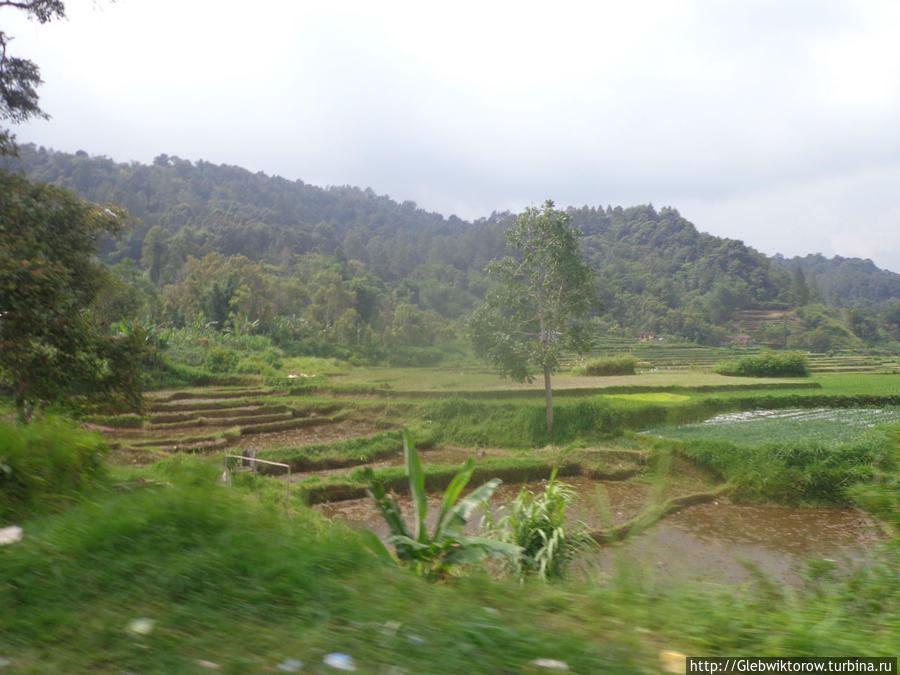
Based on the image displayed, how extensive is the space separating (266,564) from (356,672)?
1.01 meters

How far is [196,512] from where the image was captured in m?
3.04

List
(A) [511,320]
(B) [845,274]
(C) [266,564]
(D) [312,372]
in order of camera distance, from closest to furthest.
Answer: (C) [266,564]
(A) [511,320]
(D) [312,372]
(B) [845,274]

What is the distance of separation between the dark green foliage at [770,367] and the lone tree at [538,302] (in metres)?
13.9

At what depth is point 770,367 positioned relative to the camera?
2938 centimetres

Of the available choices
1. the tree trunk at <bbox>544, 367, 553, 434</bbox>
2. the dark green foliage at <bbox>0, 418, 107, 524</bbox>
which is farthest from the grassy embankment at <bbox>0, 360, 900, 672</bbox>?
the tree trunk at <bbox>544, 367, 553, 434</bbox>

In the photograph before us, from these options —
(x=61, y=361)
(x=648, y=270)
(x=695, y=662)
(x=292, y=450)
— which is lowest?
(x=292, y=450)

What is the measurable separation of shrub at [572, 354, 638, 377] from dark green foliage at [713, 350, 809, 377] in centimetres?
528

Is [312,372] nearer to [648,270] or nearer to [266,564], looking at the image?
[266,564]

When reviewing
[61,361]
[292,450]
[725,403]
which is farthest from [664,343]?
[61,361]

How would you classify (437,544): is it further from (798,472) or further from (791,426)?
(791,426)

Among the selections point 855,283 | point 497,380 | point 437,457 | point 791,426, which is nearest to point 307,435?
point 437,457

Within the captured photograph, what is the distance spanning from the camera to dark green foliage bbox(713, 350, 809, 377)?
2884 centimetres

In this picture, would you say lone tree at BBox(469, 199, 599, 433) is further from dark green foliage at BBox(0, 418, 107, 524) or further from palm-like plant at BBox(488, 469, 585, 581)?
dark green foliage at BBox(0, 418, 107, 524)

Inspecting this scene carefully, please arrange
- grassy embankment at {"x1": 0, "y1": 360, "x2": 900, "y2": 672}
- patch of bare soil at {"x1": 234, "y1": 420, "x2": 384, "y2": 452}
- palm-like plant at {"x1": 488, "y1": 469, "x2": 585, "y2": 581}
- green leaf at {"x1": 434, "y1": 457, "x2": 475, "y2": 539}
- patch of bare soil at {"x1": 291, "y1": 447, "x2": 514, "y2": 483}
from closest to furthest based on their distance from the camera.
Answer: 1. grassy embankment at {"x1": 0, "y1": 360, "x2": 900, "y2": 672}
2. green leaf at {"x1": 434, "y1": 457, "x2": 475, "y2": 539}
3. palm-like plant at {"x1": 488, "y1": 469, "x2": 585, "y2": 581}
4. patch of bare soil at {"x1": 291, "y1": 447, "x2": 514, "y2": 483}
5. patch of bare soil at {"x1": 234, "y1": 420, "x2": 384, "y2": 452}
